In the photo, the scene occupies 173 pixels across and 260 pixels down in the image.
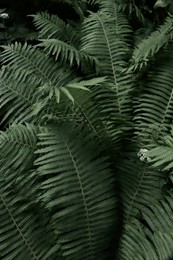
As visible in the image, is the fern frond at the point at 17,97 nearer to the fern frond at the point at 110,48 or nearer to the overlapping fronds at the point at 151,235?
the fern frond at the point at 110,48

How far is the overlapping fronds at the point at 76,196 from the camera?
225 centimetres

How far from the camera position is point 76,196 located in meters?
2.27

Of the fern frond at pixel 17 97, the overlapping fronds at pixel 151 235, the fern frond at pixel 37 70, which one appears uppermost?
the fern frond at pixel 37 70

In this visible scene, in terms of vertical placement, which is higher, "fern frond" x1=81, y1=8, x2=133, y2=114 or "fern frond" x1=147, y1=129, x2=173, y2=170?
"fern frond" x1=81, y1=8, x2=133, y2=114

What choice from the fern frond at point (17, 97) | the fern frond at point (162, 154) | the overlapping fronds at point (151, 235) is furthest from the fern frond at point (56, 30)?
the overlapping fronds at point (151, 235)

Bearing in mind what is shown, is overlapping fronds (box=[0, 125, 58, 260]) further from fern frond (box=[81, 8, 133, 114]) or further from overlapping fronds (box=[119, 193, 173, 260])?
fern frond (box=[81, 8, 133, 114])

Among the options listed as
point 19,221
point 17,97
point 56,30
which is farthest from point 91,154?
point 56,30

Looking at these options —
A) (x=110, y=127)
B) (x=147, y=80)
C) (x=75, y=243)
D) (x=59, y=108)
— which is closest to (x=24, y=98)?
(x=59, y=108)

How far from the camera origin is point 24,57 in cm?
316

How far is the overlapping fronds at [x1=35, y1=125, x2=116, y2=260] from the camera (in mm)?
2246

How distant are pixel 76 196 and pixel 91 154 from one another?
0.30 m

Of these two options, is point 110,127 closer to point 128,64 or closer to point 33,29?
point 128,64

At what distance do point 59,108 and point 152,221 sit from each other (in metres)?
0.99

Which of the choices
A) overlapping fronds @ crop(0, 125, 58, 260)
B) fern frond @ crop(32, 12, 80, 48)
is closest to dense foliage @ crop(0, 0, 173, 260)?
overlapping fronds @ crop(0, 125, 58, 260)
